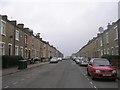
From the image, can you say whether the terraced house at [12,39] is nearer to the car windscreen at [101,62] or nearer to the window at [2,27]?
the window at [2,27]

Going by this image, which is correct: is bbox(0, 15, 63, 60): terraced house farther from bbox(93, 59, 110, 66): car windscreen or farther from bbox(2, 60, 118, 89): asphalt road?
bbox(93, 59, 110, 66): car windscreen

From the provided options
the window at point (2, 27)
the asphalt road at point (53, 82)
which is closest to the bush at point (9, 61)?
the window at point (2, 27)

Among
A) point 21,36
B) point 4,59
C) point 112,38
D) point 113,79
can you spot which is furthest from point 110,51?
point 113,79

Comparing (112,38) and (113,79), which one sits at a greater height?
(112,38)

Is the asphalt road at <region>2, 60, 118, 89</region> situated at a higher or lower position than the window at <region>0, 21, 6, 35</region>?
lower

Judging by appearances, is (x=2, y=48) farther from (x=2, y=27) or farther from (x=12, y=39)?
(x=12, y=39)

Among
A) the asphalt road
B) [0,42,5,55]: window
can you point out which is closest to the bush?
[0,42,5,55]: window

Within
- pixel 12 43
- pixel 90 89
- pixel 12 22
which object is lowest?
pixel 90 89

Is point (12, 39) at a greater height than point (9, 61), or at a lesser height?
greater

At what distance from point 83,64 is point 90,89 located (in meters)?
30.6

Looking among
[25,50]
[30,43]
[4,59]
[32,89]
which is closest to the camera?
[32,89]

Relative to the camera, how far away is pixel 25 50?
1945 inches

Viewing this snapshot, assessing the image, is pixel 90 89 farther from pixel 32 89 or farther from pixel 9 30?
pixel 9 30

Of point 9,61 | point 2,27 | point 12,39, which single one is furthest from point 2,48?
point 12,39
